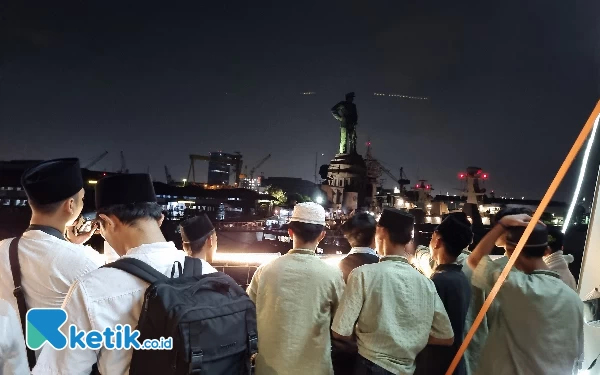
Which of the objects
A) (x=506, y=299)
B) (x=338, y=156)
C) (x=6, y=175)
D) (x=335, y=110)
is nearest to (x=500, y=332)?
(x=506, y=299)

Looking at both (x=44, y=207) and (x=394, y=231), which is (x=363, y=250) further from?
(x=44, y=207)

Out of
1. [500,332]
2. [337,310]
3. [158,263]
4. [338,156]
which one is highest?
[338,156]

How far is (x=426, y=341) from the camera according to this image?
3039 mm

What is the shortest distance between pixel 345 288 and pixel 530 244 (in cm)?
175

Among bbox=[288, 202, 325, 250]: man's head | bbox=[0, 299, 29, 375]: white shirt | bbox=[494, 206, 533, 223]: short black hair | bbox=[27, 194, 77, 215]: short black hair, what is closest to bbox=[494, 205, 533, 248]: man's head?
bbox=[494, 206, 533, 223]: short black hair

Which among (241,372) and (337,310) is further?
(337,310)

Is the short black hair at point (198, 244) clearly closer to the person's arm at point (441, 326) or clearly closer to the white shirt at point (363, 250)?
the white shirt at point (363, 250)

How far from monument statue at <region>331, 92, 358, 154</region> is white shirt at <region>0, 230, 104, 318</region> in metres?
71.3

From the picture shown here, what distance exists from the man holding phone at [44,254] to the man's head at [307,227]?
1659 millimetres

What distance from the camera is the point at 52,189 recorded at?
2514 mm

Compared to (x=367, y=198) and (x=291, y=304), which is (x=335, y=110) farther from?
(x=291, y=304)

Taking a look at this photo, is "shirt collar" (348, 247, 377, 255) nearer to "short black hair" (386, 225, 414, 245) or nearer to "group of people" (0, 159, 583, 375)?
"group of people" (0, 159, 583, 375)

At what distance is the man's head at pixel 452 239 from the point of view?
359 centimetres

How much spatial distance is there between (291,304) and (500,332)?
6.59 feet
